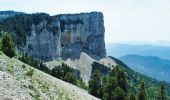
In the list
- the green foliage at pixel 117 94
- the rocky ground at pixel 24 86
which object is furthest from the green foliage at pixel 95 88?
the rocky ground at pixel 24 86

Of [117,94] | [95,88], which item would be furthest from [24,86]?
[95,88]

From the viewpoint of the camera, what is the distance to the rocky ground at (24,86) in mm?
47938

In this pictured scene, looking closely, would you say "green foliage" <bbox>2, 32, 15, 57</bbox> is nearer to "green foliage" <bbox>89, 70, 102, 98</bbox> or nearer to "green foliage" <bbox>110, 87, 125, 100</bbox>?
"green foliage" <bbox>110, 87, 125, 100</bbox>

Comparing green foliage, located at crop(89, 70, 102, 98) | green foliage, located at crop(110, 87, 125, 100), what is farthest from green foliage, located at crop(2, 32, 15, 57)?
green foliage, located at crop(89, 70, 102, 98)

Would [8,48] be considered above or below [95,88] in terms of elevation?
above

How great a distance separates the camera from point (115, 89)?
399ft

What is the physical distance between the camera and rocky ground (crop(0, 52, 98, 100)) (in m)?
47.9

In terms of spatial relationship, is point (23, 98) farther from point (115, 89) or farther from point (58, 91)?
point (115, 89)

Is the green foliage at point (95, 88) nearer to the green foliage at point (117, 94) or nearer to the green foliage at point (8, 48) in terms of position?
the green foliage at point (117, 94)

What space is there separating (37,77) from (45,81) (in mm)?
1485

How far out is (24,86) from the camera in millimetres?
52375

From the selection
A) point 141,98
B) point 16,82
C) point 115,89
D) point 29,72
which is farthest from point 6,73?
→ point 141,98

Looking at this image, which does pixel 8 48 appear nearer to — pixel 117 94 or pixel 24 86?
pixel 24 86

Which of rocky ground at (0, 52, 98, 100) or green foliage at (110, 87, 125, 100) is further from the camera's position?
green foliage at (110, 87, 125, 100)
